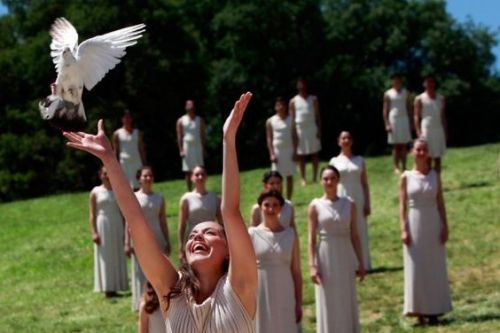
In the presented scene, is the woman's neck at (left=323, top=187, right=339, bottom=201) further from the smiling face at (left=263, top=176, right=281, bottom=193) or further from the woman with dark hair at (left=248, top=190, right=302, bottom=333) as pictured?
the woman with dark hair at (left=248, top=190, right=302, bottom=333)

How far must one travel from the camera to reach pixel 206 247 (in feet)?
14.1

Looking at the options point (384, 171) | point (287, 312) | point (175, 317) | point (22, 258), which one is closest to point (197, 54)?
point (384, 171)

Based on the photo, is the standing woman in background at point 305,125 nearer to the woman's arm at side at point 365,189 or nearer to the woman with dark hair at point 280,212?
the woman's arm at side at point 365,189

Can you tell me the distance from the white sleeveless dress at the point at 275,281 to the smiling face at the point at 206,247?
550cm

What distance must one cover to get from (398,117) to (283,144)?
207 centimetres

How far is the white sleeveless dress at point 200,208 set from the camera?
40.5 ft

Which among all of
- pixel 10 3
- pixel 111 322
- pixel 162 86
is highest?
pixel 10 3

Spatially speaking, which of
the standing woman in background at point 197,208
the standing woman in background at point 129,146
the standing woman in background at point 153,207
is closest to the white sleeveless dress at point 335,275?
the standing woman in background at point 197,208

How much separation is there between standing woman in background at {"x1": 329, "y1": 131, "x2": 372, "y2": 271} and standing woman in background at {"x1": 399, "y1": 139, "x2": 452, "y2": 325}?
6.34 feet

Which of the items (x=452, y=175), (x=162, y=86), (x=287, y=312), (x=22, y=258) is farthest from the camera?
(x=162, y=86)

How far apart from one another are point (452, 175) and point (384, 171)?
1.94 metres

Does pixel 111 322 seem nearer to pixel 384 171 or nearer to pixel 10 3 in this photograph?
pixel 384 171

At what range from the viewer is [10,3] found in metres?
38.4

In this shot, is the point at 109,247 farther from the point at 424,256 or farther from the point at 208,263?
the point at 208,263
